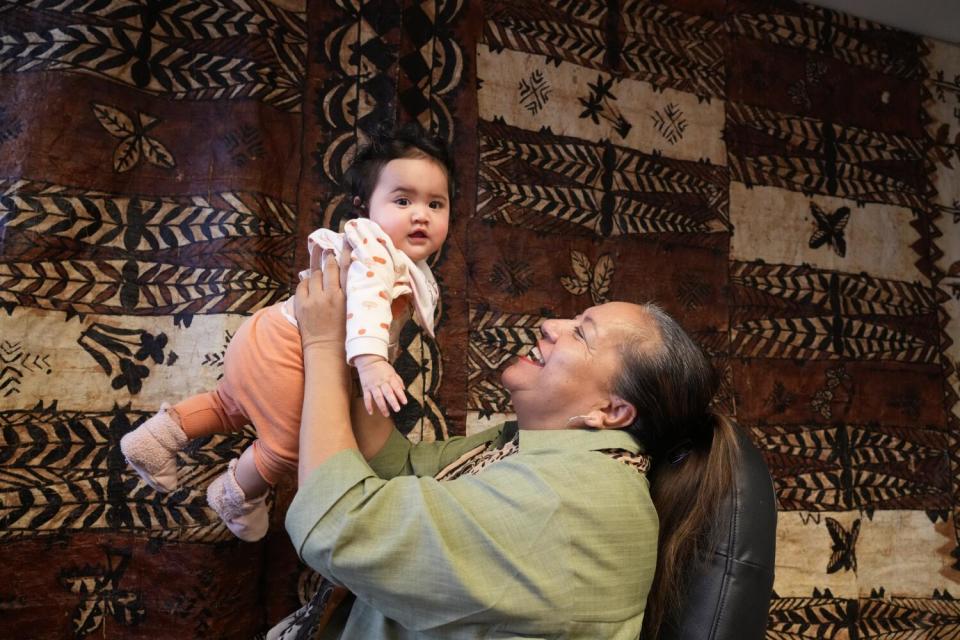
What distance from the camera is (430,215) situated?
1.78 meters

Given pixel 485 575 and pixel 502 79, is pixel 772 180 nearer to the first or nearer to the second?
pixel 502 79

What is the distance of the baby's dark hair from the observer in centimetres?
182

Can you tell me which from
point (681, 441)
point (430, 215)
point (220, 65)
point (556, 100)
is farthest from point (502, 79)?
point (681, 441)

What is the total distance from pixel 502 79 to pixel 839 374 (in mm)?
1744

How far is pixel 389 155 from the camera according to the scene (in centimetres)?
182

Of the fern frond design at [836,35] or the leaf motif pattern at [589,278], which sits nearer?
the leaf motif pattern at [589,278]

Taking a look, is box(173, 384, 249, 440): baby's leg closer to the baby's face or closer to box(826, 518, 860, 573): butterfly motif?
the baby's face

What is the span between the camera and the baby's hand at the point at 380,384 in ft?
4.76

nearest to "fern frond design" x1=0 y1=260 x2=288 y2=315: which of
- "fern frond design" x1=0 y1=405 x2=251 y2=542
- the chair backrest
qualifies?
"fern frond design" x1=0 y1=405 x2=251 y2=542

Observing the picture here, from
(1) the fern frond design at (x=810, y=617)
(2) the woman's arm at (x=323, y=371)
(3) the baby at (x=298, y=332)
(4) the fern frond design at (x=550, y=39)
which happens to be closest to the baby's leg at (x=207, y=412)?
(3) the baby at (x=298, y=332)

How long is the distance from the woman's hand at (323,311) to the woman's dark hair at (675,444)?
62 centimetres

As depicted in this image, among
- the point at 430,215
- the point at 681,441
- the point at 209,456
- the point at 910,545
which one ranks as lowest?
the point at 910,545

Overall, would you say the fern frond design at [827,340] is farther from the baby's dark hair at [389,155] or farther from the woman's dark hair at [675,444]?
the baby's dark hair at [389,155]

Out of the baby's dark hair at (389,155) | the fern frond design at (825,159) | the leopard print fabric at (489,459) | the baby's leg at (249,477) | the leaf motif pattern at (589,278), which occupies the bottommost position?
the baby's leg at (249,477)
